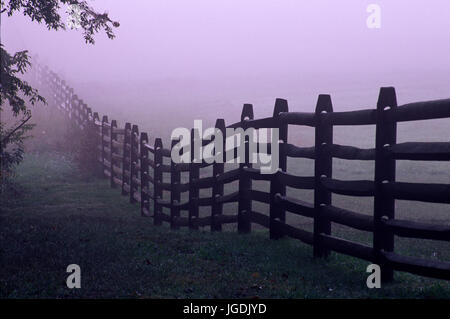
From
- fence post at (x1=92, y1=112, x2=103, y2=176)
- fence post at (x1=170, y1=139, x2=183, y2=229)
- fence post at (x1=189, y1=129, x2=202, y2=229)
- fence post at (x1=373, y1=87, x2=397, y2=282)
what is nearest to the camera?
fence post at (x1=373, y1=87, x2=397, y2=282)

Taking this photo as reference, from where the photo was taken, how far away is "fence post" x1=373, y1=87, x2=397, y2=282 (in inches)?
250

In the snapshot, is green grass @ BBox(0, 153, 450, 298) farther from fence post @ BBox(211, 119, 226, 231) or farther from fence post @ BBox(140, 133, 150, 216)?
fence post @ BBox(140, 133, 150, 216)

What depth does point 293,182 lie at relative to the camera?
845cm

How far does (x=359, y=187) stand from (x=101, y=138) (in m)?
15.7

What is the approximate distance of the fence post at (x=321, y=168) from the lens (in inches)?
297

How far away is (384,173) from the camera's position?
21.0 feet

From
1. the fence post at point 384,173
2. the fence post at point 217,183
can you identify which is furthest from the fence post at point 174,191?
the fence post at point 384,173

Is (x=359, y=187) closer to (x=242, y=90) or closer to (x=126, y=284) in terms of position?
(x=126, y=284)

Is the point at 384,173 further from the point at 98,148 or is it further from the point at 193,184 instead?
the point at 98,148

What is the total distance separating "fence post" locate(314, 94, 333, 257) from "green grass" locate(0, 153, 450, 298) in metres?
0.32

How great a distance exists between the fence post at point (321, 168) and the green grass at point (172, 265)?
1.06 ft

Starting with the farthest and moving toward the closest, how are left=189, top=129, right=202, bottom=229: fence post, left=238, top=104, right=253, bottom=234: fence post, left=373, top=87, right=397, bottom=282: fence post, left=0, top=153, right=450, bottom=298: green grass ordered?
left=189, top=129, right=202, bottom=229: fence post → left=238, top=104, right=253, bottom=234: fence post → left=373, top=87, right=397, bottom=282: fence post → left=0, top=153, right=450, bottom=298: green grass

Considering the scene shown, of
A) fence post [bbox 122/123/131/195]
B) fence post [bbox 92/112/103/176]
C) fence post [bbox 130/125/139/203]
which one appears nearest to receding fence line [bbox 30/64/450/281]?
fence post [bbox 130/125/139/203]

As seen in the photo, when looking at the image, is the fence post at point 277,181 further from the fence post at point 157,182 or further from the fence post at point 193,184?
the fence post at point 157,182
